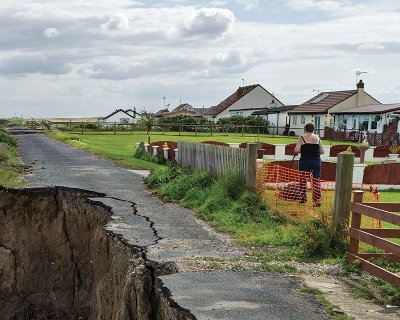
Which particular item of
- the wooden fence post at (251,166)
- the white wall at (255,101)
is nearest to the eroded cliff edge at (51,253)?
the wooden fence post at (251,166)

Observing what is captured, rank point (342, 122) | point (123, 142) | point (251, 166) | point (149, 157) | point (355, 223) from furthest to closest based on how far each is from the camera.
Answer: point (342, 122) → point (123, 142) → point (149, 157) → point (251, 166) → point (355, 223)

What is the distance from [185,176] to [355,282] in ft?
25.8

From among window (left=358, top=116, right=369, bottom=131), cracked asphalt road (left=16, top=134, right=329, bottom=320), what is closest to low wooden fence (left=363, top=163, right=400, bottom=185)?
cracked asphalt road (left=16, top=134, right=329, bottom=320)

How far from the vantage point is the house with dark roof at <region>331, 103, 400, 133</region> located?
144ft

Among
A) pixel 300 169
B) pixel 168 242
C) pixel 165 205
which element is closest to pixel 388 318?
pixel 168 242

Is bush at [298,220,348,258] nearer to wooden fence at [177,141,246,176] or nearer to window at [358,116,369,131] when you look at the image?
wooden fence at [177,141,246,176]

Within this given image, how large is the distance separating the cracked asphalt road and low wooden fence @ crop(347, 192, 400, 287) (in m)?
1.03

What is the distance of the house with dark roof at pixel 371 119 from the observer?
144 ft

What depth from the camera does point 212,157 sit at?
14.0m

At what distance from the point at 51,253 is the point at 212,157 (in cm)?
463

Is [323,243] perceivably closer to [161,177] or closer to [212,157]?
[212,157]

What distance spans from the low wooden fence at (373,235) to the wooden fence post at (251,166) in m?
4.20

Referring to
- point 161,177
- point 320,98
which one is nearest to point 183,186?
point 161,177

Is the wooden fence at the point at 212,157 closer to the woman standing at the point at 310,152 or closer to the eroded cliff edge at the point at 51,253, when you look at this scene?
the woman standing at the point at 310,152
